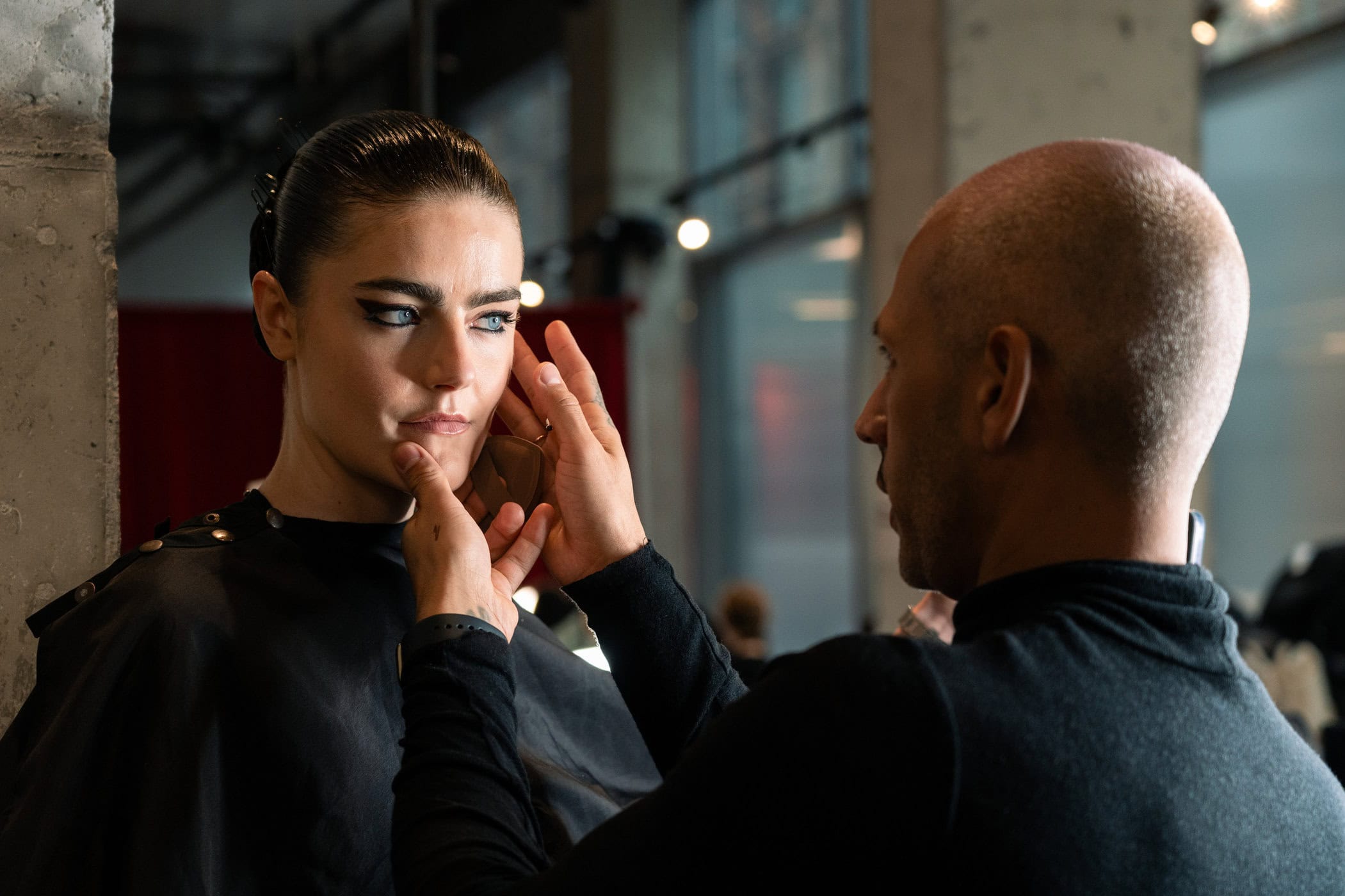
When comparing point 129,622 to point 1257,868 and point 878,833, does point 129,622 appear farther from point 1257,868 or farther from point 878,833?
A: point 1257,868

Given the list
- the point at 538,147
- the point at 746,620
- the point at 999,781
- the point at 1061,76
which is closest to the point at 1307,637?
the point at 746,620

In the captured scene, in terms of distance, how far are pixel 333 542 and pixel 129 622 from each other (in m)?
0.24

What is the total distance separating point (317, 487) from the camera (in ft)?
4.46

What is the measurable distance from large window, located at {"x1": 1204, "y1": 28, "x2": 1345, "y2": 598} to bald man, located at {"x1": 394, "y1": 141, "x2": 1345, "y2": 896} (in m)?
3.73

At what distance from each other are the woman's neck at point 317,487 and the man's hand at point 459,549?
3.0 inches

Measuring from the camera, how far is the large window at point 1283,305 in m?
4.38

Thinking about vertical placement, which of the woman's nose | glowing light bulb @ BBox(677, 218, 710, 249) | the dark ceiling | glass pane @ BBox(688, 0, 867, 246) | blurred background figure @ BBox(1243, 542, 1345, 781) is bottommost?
blurred background figure @ BBox(1243, 542, 1345, 781)

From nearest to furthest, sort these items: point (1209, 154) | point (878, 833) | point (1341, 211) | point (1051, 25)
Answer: point (878, 833), point (1051, 25), point (1341, 211), point (1209, 154)

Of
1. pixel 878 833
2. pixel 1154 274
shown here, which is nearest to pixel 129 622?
pixel 878 833

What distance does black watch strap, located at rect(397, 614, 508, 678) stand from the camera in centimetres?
111

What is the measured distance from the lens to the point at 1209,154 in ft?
15.9

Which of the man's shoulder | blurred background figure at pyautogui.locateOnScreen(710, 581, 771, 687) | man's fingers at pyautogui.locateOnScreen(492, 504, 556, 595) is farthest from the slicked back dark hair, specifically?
blurred background figure at pyautogui.locateOnScreen(710, 581, 771, 687)

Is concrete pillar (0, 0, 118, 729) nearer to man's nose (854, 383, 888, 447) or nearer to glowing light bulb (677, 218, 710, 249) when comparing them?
man's nose (854, 383, 888, 447)

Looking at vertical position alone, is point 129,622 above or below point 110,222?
below
